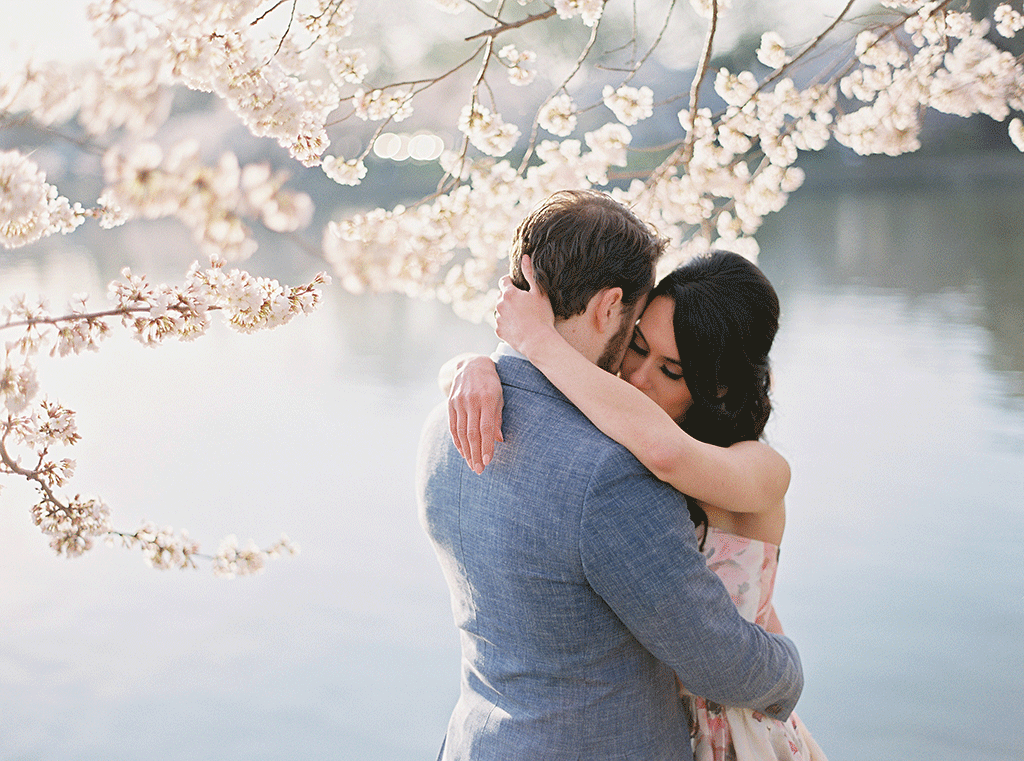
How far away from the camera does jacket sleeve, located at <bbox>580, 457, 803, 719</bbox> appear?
0.94 meters

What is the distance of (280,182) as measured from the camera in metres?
1.13

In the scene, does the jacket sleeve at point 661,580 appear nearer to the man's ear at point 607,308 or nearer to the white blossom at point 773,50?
the man's ear at point 607,308

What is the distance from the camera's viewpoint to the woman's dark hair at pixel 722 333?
1285 millimetres

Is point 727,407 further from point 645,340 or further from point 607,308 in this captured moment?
point 607,308

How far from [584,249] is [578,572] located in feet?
1.25

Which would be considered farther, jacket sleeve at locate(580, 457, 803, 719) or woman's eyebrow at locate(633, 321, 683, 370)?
woman's eyebrow at locate(633, 321, 683, 370)

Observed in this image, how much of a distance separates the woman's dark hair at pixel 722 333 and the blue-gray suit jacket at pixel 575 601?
12.2 inches

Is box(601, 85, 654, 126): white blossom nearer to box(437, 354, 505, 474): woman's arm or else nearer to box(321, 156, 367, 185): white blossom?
box(321, 156, 367, 185): white blossom

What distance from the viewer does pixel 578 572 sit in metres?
0.96

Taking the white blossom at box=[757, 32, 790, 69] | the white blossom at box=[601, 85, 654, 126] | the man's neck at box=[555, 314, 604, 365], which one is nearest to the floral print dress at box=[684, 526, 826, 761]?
the man's neck at box=[555, 314, 604, 365]

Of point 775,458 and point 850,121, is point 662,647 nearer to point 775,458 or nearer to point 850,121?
point 775,458

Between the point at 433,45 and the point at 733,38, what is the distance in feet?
27.3

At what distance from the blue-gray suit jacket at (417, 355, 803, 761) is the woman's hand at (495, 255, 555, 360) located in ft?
0.10

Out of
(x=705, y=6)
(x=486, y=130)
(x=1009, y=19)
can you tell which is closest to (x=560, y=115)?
(x=486, y=130)
